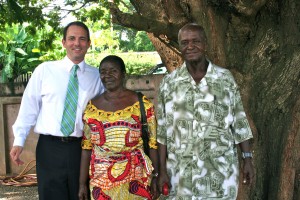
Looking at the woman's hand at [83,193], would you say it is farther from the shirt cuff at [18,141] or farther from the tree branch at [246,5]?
the tree branch at [246,5]

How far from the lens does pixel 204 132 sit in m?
3.20

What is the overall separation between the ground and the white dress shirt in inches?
157

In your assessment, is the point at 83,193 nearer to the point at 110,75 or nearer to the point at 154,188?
the point at 154,188

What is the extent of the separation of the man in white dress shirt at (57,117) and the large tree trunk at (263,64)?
696mm

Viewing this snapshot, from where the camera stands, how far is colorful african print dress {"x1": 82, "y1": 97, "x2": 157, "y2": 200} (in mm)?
3436

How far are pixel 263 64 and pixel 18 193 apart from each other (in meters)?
4.91

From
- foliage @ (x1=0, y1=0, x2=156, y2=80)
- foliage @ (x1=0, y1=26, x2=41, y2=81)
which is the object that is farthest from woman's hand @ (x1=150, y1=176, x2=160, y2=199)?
foliage @ (x1=0, y1=26, x2=41, y2=81)

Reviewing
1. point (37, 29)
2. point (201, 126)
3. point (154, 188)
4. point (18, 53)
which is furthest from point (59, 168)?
point (18, 53)

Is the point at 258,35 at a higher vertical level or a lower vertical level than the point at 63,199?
higher

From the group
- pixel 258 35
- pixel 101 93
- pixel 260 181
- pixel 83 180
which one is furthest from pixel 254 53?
pixel 83 180

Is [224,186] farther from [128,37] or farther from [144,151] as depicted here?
[128,37]

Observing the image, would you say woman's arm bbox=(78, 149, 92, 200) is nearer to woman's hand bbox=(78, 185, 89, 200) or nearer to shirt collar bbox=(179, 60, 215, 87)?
woman's hand bbox=(78, 185, 89, 200)

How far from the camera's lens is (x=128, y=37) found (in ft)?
150

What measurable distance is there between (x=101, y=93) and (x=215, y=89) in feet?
3.06
